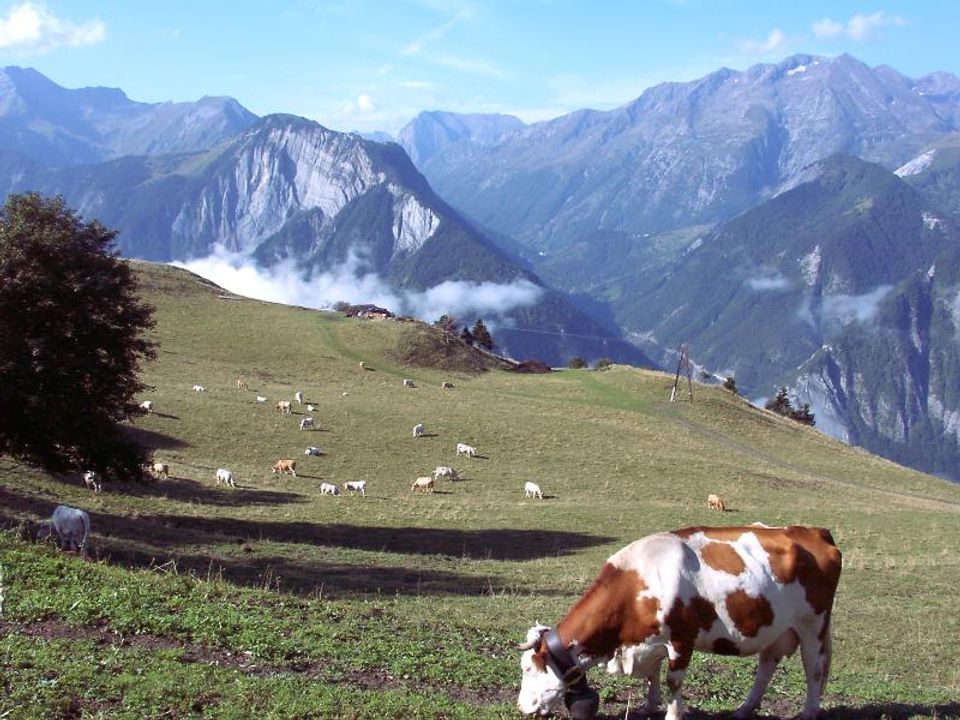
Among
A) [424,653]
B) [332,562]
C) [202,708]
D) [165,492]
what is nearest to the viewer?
[202,708]

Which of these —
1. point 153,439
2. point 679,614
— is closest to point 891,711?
point 679,614

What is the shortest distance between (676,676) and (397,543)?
2340 centimetres

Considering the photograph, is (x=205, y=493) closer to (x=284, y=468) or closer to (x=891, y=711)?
(x=284, y=468)

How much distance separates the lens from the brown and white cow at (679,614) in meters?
10.3

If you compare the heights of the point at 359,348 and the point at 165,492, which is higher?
the point at 359,348

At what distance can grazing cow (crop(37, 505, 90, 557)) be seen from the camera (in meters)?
20.0

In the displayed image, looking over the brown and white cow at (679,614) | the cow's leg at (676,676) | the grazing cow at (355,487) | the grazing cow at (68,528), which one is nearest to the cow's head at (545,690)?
the brown and white cow at (679,614)

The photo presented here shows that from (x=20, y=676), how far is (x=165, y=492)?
28.9m

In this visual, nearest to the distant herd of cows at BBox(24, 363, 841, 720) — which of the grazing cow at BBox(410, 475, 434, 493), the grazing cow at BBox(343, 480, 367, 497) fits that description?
the grazing cow at BBox(343, 480, 367, 497)

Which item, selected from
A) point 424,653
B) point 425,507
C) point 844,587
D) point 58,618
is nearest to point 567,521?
point 425,507

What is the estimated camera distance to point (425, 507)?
137ft

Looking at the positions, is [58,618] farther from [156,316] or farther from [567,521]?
[156,316]

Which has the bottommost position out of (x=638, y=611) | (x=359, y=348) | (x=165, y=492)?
(x=165, y=492)

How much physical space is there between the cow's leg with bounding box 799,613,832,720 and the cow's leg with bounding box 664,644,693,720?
1.99 m
